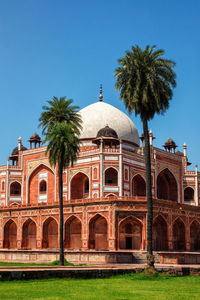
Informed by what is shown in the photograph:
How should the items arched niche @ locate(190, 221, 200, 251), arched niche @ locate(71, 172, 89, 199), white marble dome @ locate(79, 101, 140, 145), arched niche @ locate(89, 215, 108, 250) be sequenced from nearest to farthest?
arched niche @ locate(89, 215, 108, 250)
arched niche @ locate(190, 221, 200, 251)
arched niche @ locate(71, 172, 89, 199)
white marble dome @ locate(79, 101, 140, 145)

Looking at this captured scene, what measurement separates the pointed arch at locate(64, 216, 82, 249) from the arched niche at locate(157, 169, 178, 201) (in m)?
15.5

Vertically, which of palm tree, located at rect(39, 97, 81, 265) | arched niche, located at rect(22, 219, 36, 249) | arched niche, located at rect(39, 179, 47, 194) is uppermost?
palm tree, located at rect(39, 97, 81, 265)

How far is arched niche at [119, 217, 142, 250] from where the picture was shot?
41969 millimetres

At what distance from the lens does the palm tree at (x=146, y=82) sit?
2489 centimetres

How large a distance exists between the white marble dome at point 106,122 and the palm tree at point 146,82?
30164 millimetres

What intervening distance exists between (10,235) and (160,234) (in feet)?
56.7

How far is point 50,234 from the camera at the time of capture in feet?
155

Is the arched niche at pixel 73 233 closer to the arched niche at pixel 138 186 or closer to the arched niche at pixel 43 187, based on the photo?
the arched niche at pixel 138 186

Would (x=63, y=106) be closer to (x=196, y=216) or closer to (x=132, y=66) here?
(x=132, y=66)

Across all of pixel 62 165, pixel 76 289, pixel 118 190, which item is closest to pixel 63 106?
pixel 62 165

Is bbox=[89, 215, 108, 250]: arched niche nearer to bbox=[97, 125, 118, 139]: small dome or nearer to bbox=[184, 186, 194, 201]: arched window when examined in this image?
bbox=[97, 125, 118, 139]: small dome

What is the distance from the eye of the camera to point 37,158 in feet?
180

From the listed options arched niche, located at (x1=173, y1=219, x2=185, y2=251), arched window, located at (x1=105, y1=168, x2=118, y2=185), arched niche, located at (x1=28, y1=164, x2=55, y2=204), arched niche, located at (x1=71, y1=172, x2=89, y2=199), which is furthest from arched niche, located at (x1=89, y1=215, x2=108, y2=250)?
arched niche, located at (x1=28, y1=164, x2=55, y2=204)

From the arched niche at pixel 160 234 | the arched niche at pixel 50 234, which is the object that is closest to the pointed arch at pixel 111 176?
the arched niche at pixel 160 234
